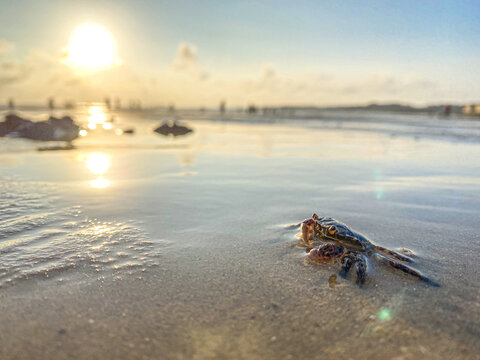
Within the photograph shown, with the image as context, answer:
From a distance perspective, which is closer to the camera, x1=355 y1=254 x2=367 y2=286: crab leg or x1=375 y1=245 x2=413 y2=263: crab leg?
x1=355 y1=254 x2=367 y2=286: crab leg

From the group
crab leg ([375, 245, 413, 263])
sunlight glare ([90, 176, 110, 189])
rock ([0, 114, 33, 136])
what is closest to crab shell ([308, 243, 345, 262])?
crab leg ([375, 245, 413, 263])

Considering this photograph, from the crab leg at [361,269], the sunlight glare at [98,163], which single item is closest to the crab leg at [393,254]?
the crab leg at [361,269]

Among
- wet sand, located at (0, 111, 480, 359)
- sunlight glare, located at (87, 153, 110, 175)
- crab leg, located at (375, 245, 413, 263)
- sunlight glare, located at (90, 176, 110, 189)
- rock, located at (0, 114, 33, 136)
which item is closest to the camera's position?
wet sand, located at (0, 111, 480, 359)

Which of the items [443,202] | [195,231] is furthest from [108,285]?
[443,202]

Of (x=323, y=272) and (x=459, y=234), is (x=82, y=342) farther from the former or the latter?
(x=459, y=234)

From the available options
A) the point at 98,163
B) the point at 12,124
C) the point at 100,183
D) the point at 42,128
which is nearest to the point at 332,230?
the point at 100,183

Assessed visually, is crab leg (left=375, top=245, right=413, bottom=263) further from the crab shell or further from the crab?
the crab shell
